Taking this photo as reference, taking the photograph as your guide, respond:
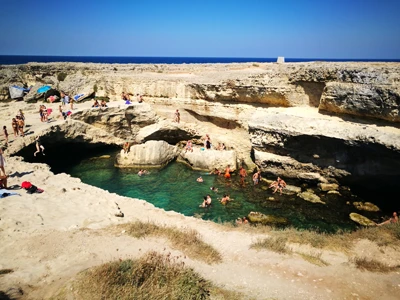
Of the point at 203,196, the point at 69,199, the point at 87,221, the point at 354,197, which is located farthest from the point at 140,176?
the point at 354,197

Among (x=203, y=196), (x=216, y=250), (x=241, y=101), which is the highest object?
(x=241, y=101)

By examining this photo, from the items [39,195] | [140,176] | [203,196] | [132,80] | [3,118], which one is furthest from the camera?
[132,80]

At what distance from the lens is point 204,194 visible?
49.6 feet

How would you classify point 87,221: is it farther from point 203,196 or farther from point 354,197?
point 354,197

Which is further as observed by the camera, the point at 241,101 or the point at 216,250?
the point at 241,101

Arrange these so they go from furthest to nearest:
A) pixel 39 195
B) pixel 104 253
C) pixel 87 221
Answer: pixel 39 195 → pixel 87 221 → pixel 104 253

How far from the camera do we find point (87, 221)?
893cm

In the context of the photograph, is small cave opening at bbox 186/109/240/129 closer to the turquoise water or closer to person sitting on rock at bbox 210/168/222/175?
person sitting on rock at bbox 210/168/222/175

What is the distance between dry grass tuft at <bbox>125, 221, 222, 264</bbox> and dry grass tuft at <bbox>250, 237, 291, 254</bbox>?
1.37 metres

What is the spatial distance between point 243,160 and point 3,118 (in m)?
16.7

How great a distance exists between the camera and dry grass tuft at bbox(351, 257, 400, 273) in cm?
738

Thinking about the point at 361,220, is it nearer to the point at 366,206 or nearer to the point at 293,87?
the point at 366,206

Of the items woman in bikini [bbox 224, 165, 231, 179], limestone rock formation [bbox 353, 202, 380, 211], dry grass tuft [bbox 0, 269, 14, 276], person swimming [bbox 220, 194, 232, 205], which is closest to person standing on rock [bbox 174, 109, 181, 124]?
woman in bikini [bbox 224, 165, 231, 179]

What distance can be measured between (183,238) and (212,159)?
33.6 ft
